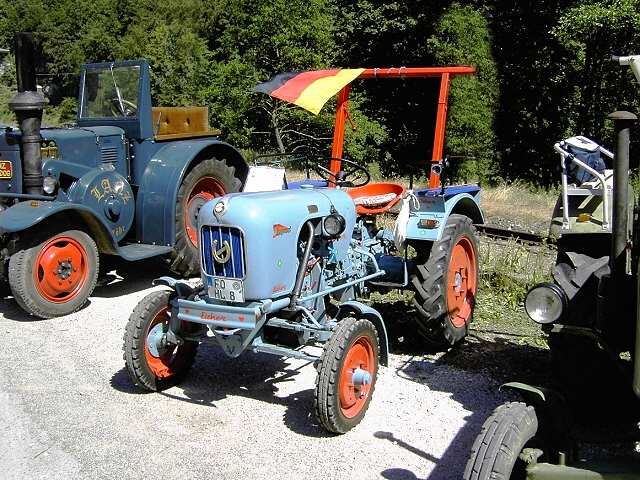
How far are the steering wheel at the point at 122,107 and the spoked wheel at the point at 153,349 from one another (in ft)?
12.3

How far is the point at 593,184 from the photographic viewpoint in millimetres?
5344

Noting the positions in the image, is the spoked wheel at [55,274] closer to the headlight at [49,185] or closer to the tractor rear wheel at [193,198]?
the headlight at [49,185]

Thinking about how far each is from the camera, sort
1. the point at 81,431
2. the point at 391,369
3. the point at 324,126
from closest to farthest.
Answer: the point at 81,431 < the point at 391,369 < the point at 324,126

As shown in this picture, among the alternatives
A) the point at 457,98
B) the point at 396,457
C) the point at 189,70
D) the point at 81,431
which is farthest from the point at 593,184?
the point at 189,70

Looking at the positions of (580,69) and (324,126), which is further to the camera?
(580,69)

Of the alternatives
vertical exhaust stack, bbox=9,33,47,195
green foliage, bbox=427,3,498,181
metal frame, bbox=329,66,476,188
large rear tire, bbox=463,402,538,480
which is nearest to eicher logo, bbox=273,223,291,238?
metal frame, bbox=329,66,476,188

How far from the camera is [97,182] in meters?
7.18

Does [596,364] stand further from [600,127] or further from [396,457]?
[600,127]

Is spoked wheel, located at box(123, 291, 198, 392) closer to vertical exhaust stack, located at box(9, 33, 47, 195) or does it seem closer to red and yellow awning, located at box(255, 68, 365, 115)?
red and yellow awning, located at box(255, 68, 365, 115)

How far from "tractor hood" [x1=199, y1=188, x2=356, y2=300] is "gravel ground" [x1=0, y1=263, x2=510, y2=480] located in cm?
80

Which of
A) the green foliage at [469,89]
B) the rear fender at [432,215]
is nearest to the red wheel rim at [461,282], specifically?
the rear fender at [432,215]

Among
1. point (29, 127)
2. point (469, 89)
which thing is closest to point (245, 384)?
point (29, 127)

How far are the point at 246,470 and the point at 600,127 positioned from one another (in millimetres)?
21246

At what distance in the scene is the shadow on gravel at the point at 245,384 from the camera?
4488 mm
